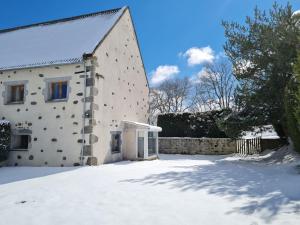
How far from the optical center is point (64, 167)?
1250 cm

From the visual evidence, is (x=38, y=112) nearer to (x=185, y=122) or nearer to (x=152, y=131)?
(x=152, y=131)

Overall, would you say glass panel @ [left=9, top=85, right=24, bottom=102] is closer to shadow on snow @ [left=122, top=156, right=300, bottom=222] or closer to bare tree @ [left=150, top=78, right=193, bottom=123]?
shadow on snow @ [left=122, top=156, right=300, bottom=222]

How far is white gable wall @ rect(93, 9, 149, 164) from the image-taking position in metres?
13.8

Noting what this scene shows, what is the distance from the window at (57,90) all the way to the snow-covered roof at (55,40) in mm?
1025

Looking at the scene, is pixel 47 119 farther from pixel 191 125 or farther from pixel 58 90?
pixel 191 125

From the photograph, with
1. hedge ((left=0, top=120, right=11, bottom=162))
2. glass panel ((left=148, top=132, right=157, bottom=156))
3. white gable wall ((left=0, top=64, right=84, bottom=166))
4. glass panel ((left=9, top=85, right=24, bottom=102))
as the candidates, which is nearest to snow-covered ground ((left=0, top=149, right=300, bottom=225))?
white gable wall ((left=0, top=64, right=84, bottom=166))

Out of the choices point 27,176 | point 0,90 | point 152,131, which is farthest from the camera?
point 152,131

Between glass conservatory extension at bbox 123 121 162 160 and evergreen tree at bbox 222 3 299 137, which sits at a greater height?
evergreen tree at bbox 222 3 299 137

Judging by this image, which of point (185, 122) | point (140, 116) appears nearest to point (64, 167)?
point (140, 116)

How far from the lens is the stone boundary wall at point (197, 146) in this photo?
2109 cm

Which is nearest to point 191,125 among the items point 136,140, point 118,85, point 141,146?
point 141,146

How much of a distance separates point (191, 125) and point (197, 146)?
6.92ft

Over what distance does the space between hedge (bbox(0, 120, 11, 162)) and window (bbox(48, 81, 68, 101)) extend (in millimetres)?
2362

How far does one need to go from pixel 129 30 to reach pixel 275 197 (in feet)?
46.5
